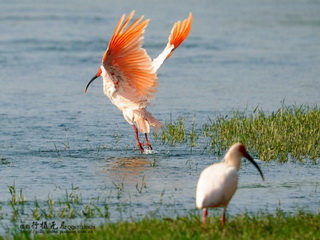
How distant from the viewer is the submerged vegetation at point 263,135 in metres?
11.2

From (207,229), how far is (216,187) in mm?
338

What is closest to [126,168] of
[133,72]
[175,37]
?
[133,72]

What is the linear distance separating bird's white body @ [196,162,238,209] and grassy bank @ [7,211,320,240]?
0.69 feet

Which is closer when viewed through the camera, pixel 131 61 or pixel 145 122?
pixel 131 61

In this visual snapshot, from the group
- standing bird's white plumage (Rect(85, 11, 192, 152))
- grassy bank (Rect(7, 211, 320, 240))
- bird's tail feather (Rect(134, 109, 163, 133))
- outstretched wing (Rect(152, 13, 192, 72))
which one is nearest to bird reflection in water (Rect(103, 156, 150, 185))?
standing bird's white plumage (Rect(85, 11, 192, 152))

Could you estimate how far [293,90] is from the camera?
17.4 meters

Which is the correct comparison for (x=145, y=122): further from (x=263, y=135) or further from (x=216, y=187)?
(x=216, y=187)

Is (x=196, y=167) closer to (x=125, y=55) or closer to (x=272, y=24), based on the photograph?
(x=125, y=55)

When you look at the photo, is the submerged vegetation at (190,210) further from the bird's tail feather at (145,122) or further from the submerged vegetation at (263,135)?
the bird's tail feather at (145,122)

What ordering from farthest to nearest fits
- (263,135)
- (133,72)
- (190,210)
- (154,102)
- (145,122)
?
(154,102)
(145,122)
(133,72)
(263,135)
(190,210)

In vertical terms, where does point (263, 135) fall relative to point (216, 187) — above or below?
below

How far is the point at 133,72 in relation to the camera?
39.4 feet

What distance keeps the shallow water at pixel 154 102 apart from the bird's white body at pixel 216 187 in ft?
4.20

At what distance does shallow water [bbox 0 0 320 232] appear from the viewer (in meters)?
9.60
